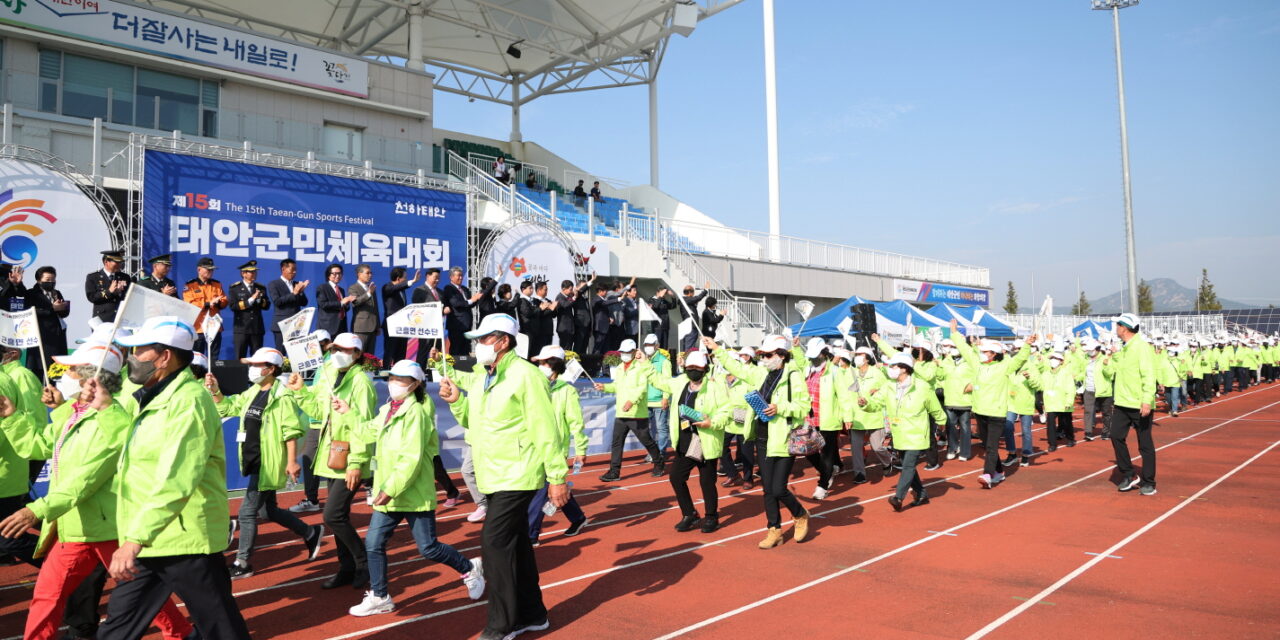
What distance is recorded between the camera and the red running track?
539 cm

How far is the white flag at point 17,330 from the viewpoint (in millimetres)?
7504

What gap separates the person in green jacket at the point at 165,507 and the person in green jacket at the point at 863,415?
9.02 meters

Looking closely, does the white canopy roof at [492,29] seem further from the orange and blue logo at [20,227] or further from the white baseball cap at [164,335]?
the white baseball cap at [164,335]

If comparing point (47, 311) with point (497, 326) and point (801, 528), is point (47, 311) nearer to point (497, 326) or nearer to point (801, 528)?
point (497, 326)

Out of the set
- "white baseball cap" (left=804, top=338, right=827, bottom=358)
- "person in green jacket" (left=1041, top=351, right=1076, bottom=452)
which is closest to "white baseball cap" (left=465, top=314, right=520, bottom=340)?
"white baseball cap" (left=804, top=338, right=827, bottom=358)

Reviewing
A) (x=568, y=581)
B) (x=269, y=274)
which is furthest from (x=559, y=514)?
(x=269, y=274)

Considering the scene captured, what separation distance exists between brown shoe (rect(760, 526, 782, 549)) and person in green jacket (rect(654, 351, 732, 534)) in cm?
85

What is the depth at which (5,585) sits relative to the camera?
241 inches

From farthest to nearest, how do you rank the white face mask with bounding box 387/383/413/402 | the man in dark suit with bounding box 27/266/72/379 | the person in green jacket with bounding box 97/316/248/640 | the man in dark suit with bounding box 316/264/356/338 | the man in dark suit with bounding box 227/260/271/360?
the man in dark suit with bounding box 316/264/356/338
the man in dark suit with bounding box 227/260/271/360
the man in dark suit with bounding box 27/266/72/379
the white face mask with bounding box 387/383/413/402
the person in green jacket with bounding box 97/316/248/640

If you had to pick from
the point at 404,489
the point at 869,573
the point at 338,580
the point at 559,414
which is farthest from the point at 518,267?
the point at 404,489

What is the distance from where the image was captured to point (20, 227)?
12133 millimetres

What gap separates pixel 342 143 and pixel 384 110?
6.72ft

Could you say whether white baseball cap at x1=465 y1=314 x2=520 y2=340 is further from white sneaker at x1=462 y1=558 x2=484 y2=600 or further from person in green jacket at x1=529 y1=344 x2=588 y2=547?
white sneaker at x1=462 y1=558 x2=484 y2=600

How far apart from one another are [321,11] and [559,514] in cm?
2895
